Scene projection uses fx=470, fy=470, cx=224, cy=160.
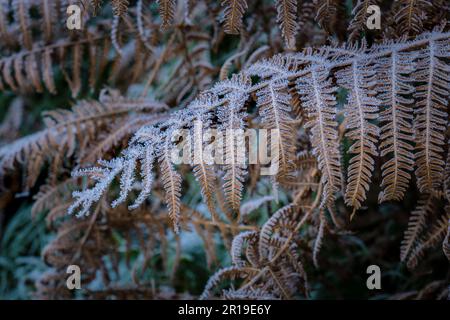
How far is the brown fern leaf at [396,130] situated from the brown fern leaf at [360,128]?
0.07ft

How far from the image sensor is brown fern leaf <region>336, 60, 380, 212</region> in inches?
33.0

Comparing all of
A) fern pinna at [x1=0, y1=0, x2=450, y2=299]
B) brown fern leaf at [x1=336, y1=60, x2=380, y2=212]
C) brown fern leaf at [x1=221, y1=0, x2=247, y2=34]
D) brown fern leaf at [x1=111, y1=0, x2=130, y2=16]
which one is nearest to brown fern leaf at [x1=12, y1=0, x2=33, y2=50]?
fern pinna at [x1=0, y1=0, x2=450, y2=299]

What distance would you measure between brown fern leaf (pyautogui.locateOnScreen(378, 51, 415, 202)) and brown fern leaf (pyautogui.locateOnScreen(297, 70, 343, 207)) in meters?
0.08

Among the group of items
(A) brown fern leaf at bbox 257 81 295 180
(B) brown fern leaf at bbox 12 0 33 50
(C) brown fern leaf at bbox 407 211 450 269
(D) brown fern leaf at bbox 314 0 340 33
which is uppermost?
(B) brown fern leaf at bbox 12 0 33 50

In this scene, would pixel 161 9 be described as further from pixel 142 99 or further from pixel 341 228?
pixel 341 228

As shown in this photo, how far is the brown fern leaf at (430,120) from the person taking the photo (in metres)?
0.84

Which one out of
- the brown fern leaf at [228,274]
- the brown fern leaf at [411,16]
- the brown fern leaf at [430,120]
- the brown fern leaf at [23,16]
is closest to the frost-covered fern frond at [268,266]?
the brown fern leaf at [228,274]

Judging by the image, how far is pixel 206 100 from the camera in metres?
0.94

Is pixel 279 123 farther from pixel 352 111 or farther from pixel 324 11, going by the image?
pixel 324 11

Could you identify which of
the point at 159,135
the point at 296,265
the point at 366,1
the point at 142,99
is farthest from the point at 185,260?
the point at 366,1

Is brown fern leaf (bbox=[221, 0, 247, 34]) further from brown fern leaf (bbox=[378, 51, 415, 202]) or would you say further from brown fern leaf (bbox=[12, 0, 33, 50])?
brown fern leaf (bbox=[12, 0, 33, 50])

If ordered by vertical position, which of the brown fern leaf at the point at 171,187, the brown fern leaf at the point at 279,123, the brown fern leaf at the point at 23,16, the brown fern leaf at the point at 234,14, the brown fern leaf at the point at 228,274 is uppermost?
the brown fern leaf at the point at 23,16

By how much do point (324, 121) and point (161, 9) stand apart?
0.39 m

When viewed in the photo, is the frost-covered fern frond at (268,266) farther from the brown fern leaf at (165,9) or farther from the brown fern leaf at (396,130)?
the brown fern leaf at (165,9)
